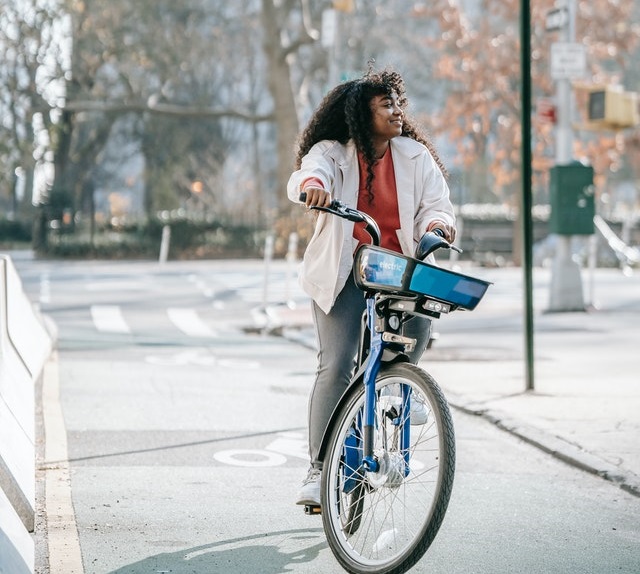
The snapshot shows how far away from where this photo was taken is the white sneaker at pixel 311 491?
5250 millimetres

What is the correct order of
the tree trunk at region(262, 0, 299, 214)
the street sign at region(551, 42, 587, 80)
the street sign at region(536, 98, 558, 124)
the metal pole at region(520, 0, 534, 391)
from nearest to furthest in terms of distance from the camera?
the metal pole at region(520, 0, 534, 391), the street sign at region(551, 42, 587, 80), the street sign at region(536, 98, 558, 124), the tree trunk at region(262, 0, 299, 214)

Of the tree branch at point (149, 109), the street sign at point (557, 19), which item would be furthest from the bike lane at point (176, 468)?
the tree branch at point (149, 109)

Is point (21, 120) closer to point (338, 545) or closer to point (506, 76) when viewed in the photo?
point (506, 76)

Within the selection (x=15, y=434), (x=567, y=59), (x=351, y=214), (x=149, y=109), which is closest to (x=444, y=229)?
(x=351, y=214)

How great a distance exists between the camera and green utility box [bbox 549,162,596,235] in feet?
57.9

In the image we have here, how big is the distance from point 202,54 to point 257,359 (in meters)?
29.7

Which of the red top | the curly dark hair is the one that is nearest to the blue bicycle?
the red top

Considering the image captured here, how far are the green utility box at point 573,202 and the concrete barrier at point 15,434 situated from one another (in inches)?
405

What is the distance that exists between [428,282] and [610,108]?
531 inches

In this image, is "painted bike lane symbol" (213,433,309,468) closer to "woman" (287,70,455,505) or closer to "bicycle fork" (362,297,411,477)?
"woman" (287,70,455,505)

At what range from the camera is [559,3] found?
711 inches

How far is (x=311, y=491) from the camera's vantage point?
5.26m

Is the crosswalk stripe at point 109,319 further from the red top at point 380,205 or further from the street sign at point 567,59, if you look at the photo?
the red top at point 380,205

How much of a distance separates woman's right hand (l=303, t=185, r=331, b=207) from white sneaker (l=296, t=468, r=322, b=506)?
105 centimetres
